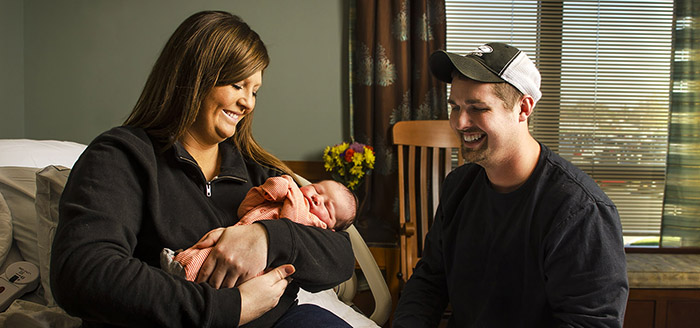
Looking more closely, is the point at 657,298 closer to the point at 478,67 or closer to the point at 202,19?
the point at 478,67

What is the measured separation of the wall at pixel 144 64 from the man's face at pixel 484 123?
5.28 ft

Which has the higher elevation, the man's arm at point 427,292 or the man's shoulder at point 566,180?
the man's shoulder at point 566,180

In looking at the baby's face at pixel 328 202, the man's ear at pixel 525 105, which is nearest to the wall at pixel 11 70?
the baby's face at pixel 328 202

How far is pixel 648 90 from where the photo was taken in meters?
3.08

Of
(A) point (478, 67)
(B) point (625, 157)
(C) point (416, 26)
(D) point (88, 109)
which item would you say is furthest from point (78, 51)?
(B) point (625, 157)

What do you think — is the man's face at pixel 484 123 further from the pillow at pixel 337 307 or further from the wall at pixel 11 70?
the wall at pixel 11 70

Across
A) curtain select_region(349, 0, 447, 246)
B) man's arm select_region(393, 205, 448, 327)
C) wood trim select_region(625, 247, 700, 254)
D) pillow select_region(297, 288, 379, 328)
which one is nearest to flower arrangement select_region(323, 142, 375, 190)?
curtain select_region(349, 0, 447, 246)

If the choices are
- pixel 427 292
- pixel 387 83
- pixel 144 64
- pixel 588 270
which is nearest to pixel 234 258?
pixel 427 292

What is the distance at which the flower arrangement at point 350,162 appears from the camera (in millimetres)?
2672

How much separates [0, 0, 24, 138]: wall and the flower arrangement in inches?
65.0

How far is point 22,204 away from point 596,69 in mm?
2996

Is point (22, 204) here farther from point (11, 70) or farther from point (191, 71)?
point (11, 70)

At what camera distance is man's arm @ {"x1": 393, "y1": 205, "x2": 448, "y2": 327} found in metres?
1.45

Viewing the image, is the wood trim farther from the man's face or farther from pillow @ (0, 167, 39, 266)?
pillow @ (0, 167, 39, 266)
